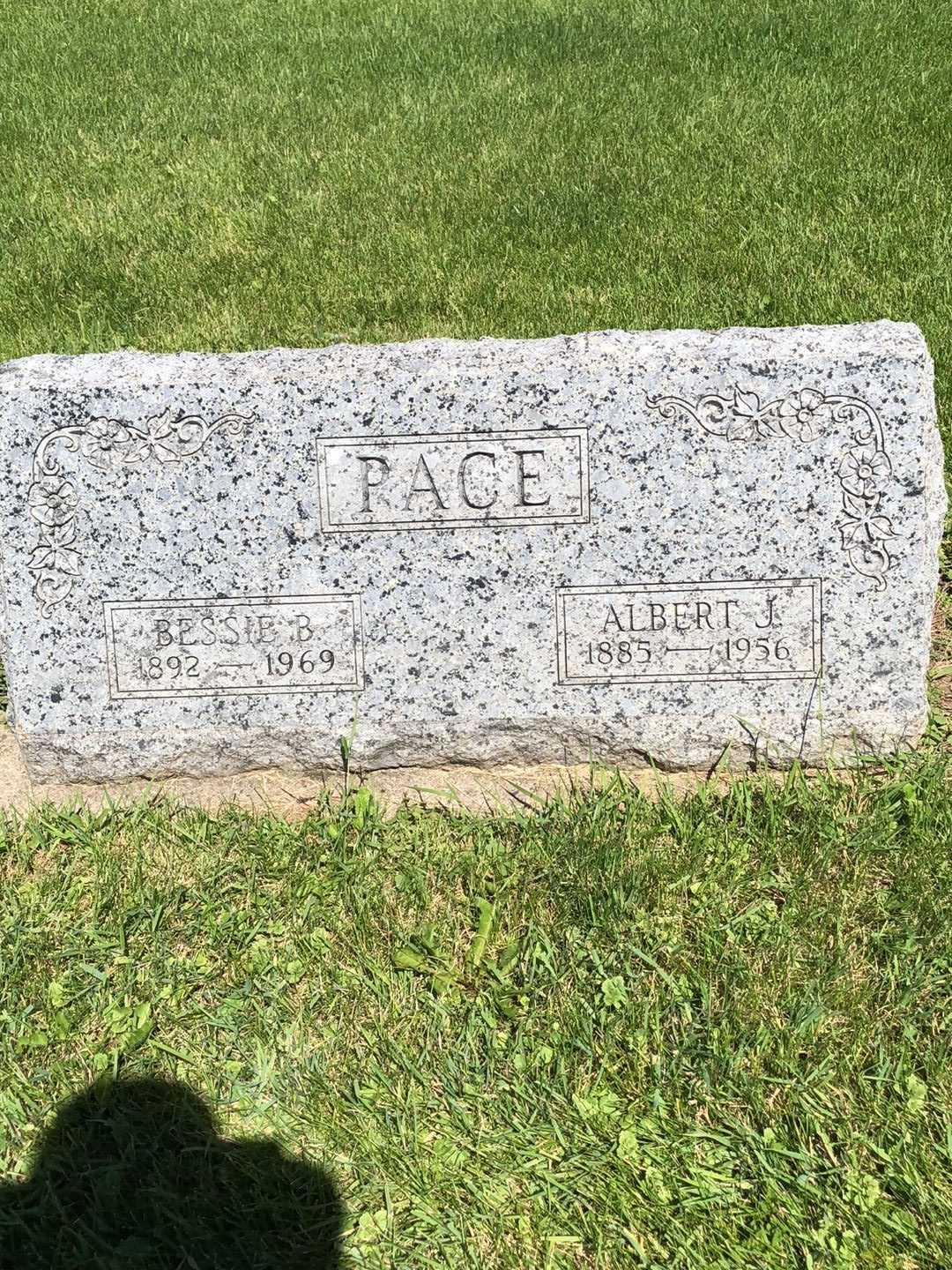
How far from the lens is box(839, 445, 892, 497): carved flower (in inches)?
108

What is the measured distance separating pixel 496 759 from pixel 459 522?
0.63 meters

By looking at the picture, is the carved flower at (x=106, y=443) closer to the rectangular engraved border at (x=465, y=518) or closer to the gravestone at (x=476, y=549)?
the gravestone at (x=476, y=549)

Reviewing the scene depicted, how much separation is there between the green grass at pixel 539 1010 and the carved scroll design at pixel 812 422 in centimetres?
73

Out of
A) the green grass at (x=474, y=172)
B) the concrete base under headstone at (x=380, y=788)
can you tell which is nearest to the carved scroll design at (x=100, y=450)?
the concrete base under headstone at (x=380, y=788)

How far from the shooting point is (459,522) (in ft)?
9.25

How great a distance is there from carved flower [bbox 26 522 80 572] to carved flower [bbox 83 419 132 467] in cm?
18

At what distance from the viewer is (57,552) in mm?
2840

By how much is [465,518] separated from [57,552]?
3.31 feet

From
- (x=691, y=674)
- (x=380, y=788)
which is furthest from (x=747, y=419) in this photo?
(x=380, y=788)

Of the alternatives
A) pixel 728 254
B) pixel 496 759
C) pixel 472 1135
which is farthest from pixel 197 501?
pixel 728 254

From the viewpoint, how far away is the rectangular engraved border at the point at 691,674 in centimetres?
285

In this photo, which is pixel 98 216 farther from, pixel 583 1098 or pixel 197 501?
pixel 583 1098

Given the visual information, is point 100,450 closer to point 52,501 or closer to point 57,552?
point 52,501

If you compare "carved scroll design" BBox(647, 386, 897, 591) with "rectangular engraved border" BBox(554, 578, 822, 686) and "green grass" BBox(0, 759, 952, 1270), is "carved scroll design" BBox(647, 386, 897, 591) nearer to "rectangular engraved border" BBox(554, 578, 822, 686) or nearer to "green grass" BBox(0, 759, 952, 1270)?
"rectangular engraved border" BBox(554, 578, 822, 686)
